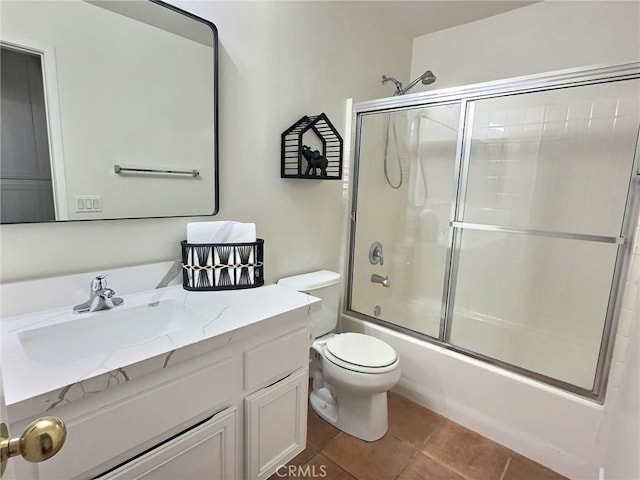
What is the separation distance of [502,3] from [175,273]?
8.08ft

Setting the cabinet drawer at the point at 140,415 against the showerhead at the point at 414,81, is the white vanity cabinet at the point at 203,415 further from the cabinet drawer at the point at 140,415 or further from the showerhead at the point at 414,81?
the showerhead at the point at 414,81

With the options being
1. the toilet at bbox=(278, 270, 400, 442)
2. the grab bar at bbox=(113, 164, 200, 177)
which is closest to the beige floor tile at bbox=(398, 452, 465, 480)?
the toilet at bbox=(278, 270, 400, 442)

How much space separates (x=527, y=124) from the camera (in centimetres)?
227

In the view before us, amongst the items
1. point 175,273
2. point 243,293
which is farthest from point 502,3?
point 175,273

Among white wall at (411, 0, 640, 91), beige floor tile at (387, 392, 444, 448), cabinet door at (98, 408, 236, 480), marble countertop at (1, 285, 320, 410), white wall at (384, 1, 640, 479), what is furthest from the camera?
white wall at (411, 0, 640, 91)

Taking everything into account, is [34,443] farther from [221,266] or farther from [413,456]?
[413,456]

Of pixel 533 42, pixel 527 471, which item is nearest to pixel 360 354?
pixel 527 471

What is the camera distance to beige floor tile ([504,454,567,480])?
5.28 ft

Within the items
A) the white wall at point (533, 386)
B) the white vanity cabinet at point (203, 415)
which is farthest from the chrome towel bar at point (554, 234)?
the white vanity cabinet at point (203, 415)

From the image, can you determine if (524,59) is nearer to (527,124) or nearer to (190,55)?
(527,124)

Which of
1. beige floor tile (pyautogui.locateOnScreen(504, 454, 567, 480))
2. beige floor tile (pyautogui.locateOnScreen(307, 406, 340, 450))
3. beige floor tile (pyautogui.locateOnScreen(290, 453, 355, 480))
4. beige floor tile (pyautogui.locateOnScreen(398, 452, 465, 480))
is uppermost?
beige floor tile (pyautogui.locateOnScreen(307, 406, 340, 450))

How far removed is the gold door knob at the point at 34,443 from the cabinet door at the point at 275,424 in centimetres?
85

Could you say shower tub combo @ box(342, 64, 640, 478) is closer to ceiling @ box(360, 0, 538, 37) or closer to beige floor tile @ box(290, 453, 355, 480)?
ceiling @ box(360, 0, 538, 37)

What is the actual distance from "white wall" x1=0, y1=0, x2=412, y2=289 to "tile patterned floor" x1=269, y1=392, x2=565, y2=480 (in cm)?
93
